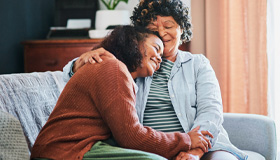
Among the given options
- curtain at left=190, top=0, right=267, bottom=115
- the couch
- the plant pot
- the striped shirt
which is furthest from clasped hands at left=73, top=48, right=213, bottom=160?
the plant pot

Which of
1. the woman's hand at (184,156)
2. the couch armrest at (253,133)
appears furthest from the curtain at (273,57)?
the woman's hand at (184,156)

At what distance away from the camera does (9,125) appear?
107 cm

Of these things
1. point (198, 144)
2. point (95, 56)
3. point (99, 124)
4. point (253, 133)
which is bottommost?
point (253, 133)

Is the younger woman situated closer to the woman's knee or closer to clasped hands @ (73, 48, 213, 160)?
clasped hands @ (73, 48, 213, 160)

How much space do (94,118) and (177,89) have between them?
53 centimetres

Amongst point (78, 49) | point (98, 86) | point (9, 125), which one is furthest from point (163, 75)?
point (78, 49)

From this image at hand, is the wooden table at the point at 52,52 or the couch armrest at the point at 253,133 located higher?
the wooden table at the point at 52,52

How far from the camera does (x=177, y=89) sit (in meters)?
1.64

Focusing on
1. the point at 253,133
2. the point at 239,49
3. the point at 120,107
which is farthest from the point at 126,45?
the point at 239,49

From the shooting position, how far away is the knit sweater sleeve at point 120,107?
1.16 m

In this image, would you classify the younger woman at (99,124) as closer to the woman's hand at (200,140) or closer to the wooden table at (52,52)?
the woman's hand at (200,140)

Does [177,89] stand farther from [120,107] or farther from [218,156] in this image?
[120,107]

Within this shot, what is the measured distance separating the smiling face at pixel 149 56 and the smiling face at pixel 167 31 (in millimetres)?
173

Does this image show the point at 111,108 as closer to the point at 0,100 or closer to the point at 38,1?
the point at 0,100
